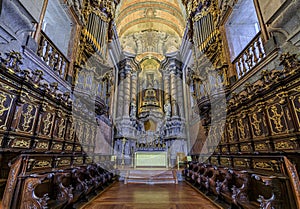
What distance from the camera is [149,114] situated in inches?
376

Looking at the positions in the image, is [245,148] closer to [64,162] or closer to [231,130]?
[231,130]

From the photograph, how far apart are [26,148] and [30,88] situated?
1.06 metres

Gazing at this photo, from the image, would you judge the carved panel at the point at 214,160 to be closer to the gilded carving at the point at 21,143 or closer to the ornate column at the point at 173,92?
the ornate column at the point at 173,92

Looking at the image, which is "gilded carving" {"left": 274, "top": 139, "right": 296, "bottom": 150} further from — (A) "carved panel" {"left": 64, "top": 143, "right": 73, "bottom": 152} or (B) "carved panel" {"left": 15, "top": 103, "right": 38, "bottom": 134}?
(A) "carved panel" {"left": 64, "top": 143, "right": 73, "bottom": 152}

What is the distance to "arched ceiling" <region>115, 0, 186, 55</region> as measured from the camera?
10719mm

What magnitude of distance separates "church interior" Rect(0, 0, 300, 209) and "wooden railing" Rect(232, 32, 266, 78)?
0.09 feet

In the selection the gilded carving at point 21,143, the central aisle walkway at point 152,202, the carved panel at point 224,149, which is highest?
the gilded carving at point 21,143

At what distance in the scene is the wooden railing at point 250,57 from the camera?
11.6ft

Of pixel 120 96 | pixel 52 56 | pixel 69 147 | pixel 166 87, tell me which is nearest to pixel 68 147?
pixel 69 147

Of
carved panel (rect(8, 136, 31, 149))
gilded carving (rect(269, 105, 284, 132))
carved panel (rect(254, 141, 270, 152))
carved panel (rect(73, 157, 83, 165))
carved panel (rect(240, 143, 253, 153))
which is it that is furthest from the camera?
carved panel (rect(73, 157, 83, 165))

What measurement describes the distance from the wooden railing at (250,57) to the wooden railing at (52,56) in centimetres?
492

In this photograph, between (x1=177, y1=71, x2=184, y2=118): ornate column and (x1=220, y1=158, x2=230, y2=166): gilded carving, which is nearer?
(x1=220, y1=158, x2=230, y2=166): gilded carving

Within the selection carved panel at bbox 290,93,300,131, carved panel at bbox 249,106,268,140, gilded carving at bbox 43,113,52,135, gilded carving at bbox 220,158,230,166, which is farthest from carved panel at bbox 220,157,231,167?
gilded carving at bbox 43,113,52,135

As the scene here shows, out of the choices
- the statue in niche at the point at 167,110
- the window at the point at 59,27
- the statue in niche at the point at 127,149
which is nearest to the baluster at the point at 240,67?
the window at the point at 59,27
